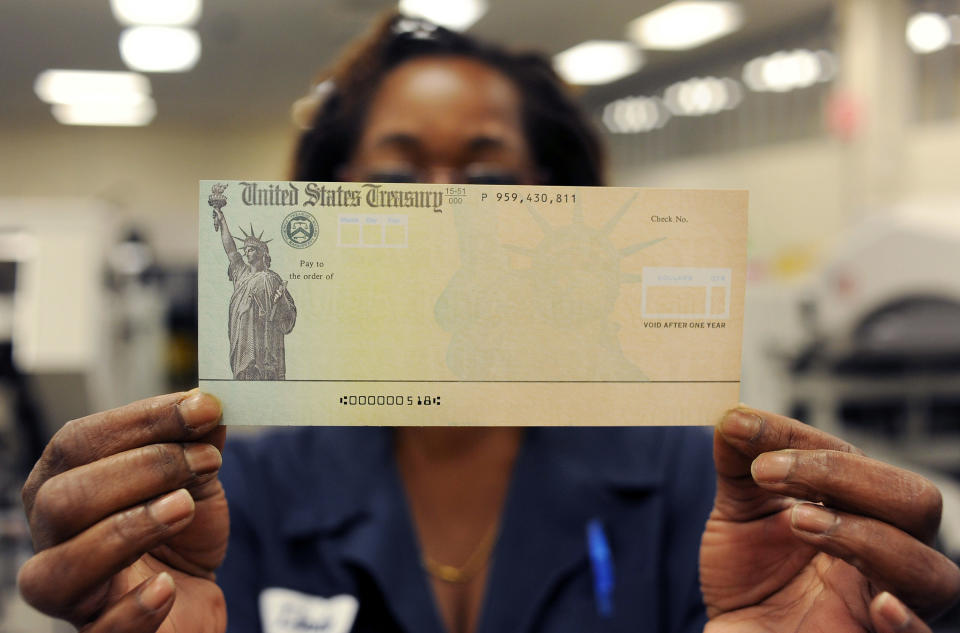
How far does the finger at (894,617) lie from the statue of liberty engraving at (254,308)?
59 cm

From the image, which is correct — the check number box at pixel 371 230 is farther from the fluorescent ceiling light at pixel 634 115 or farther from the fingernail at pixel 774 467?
the fluorescent ceiling light at pixel 634 115

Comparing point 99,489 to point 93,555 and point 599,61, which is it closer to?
point 93,555

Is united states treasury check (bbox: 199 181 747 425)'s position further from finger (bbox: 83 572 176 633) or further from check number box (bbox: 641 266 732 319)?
finger (bbox: 83 572 176 633)

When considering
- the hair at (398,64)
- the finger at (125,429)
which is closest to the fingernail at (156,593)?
the finger at (125,429)

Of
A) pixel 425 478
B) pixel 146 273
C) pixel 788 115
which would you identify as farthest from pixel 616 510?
pixel 788 115

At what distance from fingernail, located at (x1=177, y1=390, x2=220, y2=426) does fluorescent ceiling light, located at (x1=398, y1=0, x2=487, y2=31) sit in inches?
166

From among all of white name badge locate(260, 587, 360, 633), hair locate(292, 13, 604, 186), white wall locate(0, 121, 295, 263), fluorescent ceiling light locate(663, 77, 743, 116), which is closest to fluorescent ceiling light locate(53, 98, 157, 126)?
white wall locate(0, 121, 295, 263)

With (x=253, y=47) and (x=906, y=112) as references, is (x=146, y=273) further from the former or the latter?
(x=906, y=112)

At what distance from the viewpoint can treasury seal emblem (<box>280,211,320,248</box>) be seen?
2.11ft

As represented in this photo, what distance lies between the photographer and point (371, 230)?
2.15 ft

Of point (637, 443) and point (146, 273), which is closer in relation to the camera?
point (637, 443)

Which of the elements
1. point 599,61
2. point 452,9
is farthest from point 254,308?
point 599,61

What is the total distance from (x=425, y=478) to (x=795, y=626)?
23.2 inches

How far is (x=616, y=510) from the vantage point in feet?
3.35
